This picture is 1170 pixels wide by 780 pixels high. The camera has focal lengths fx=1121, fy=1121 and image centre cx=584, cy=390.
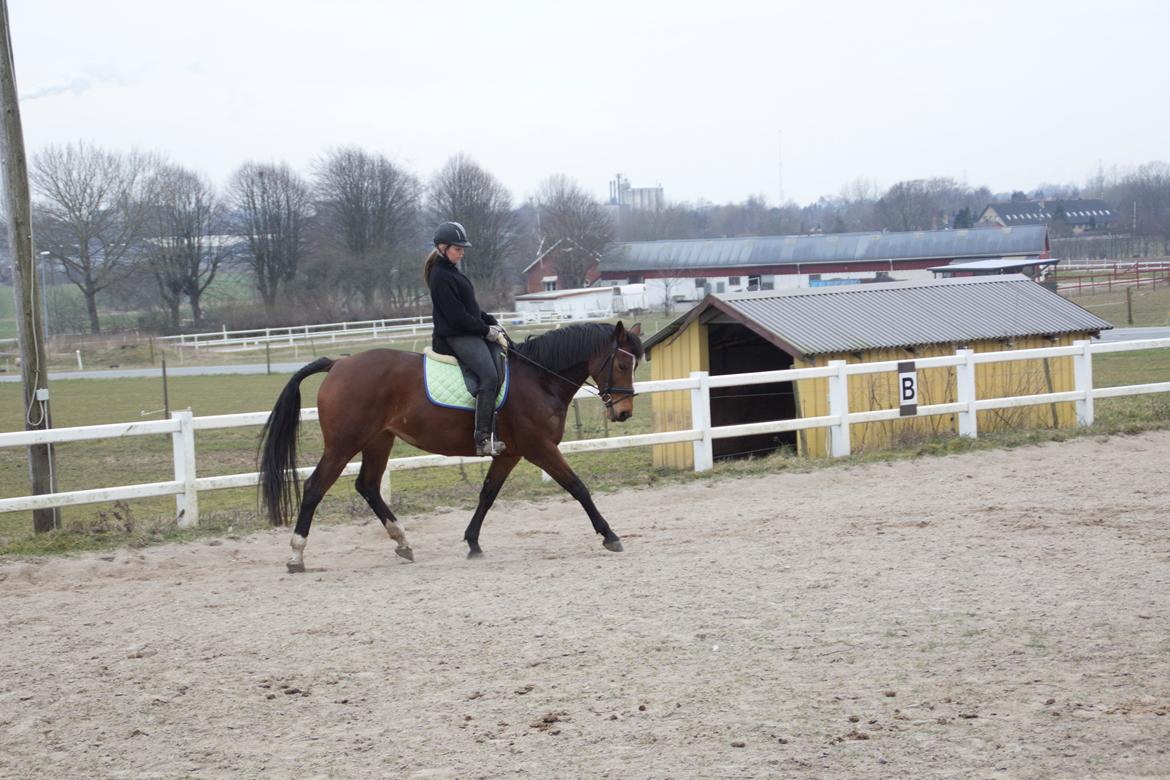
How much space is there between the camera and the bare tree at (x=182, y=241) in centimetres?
7175

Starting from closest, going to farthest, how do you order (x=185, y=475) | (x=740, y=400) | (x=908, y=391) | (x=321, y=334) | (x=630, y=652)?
(x=630, y=652) < (x=185, y=475) < (x=908, y=391) < (x=740, y=400) < (x=321, y=334)

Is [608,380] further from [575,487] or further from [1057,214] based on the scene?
[1057,214]

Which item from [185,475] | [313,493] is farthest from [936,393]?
[185,475]

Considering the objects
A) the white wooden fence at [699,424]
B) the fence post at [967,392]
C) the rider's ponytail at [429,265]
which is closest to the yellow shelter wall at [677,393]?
the white wooden fence at [699,424]

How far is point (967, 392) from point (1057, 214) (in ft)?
400

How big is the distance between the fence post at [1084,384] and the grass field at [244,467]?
27 cm

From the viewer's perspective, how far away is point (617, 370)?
9.35m

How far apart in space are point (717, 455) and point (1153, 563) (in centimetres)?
916

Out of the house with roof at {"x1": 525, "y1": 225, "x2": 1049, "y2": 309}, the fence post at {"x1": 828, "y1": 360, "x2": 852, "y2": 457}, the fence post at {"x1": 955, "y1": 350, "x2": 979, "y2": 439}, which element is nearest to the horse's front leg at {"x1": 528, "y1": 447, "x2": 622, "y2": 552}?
the fence post at {"x1": 828, "y1": 360, "x2": 852, "y2": 457}

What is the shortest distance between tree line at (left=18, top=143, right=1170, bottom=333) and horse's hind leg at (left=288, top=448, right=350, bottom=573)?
5931 centimetres

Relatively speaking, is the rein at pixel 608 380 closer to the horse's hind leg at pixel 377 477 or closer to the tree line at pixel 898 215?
the horse's hind leg at pixel 377 477

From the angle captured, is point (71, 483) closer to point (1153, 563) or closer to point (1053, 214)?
point (1153, 563)

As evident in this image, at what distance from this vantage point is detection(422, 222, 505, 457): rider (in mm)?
8750

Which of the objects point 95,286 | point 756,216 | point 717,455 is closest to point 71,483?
point 717,455
